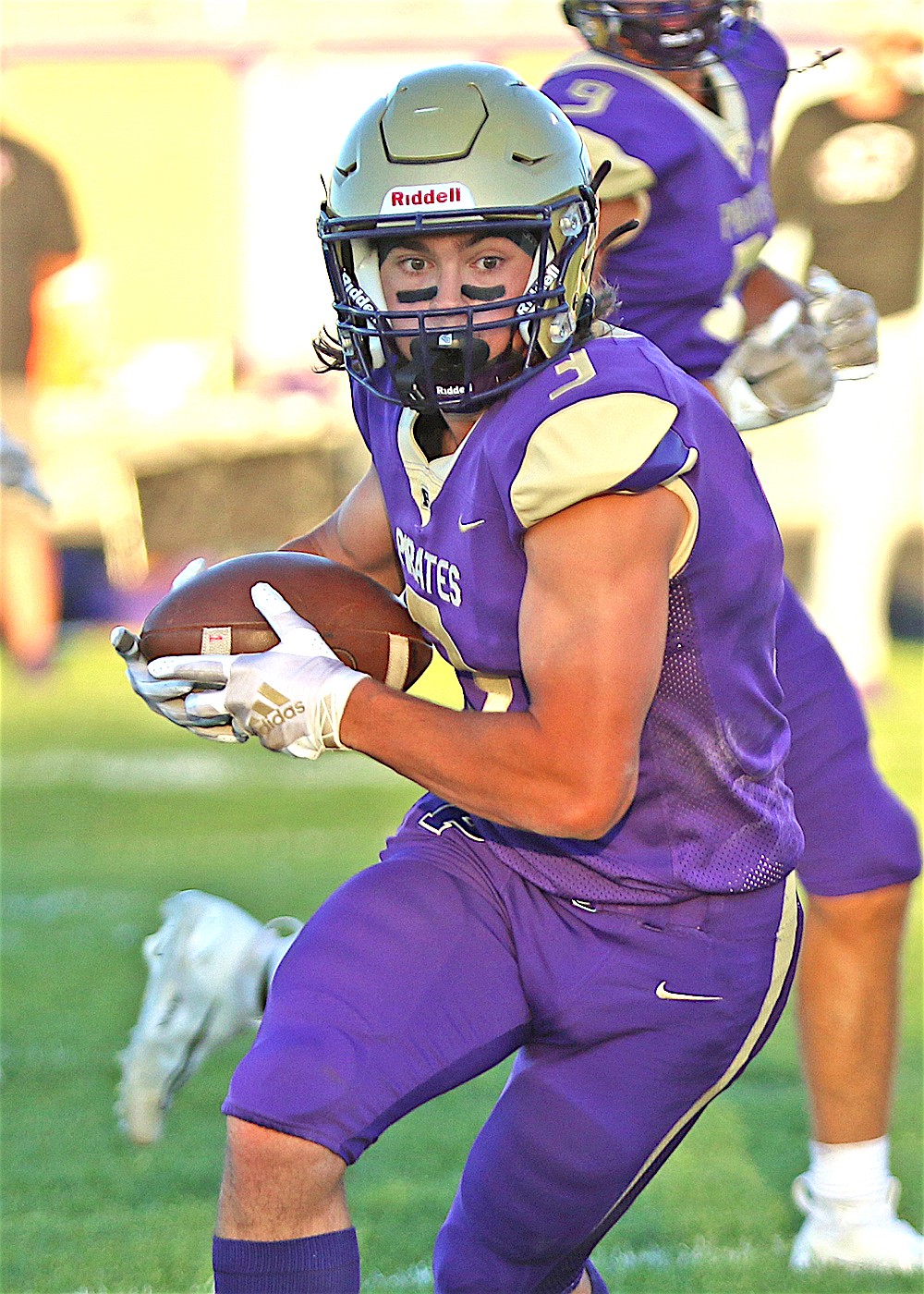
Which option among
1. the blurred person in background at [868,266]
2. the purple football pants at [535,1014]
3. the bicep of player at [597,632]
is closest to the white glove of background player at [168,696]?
the purple football pants at [535,1014]

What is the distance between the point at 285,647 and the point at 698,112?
131cm

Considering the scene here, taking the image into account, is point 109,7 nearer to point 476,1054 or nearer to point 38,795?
point 38,795

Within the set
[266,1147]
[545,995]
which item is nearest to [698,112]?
[545,995]

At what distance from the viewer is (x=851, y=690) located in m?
3.02

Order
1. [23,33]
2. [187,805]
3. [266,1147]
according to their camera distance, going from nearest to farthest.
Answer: [266,1147], [187,805], [23,33]

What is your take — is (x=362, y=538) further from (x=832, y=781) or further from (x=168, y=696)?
(x=832, y=781)

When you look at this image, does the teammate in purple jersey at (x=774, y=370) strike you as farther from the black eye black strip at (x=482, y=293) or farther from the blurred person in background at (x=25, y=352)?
the blurred person in background at (x=25, y=352)

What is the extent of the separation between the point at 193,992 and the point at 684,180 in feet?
4.92

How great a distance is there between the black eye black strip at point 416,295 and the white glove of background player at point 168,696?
549 mm

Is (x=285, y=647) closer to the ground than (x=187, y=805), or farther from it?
farther from it

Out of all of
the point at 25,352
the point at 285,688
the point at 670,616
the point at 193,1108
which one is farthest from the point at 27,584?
the point at 670,616

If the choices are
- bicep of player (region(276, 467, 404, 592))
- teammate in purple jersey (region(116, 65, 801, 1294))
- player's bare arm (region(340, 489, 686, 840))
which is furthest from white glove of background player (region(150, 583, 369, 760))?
bicep of player (region(276, 467, 404, 592))

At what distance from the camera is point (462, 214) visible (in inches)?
86.0

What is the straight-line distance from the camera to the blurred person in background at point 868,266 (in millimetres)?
9961
